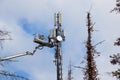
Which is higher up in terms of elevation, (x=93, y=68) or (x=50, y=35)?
(x=50, y=35)

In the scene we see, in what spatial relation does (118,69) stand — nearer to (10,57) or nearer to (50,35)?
(50,35)

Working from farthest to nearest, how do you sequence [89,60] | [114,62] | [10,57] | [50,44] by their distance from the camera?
[89,60], [114,62], [50,44], [10,57]

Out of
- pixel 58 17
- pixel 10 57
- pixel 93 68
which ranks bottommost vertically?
pixel 93 68

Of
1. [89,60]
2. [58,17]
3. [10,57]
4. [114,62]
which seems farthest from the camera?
[89,60]

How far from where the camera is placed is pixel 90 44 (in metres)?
41.9

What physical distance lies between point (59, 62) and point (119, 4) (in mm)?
12238

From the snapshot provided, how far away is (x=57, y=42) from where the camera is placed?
18562 millimetres

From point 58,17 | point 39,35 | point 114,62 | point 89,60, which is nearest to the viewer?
point 39,35

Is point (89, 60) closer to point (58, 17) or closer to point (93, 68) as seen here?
point (93, 68)

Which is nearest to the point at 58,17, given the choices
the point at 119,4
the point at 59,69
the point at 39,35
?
the point at 39,35

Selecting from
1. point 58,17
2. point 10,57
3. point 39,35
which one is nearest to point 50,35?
point 39,35

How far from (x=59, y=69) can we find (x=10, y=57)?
408 centimetres

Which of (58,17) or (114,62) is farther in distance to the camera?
(114,62)

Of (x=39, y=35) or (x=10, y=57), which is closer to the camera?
(x=10, y=57)
